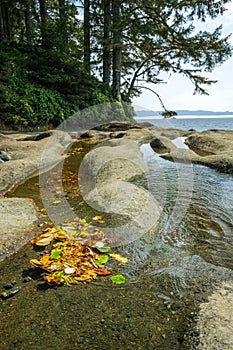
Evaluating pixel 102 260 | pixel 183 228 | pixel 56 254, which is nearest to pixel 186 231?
pixel 183 228

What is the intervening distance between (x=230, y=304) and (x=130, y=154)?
4.68m

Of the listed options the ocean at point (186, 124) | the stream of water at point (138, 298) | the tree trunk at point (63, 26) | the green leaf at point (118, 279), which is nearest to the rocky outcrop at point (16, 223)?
the stream of water at point (138, 298)

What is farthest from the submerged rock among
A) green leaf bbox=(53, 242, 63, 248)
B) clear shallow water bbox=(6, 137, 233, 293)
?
green leaf bbox=(53, 242, 63, 248)

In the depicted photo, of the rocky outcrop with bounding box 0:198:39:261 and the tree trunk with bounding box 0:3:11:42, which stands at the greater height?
the tree trunk with bounding box 0:3:11:42

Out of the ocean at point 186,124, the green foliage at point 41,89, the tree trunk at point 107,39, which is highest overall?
the tree trunk at point 107,39

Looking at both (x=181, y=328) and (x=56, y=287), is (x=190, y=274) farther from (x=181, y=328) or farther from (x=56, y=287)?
(x=56, y=287)

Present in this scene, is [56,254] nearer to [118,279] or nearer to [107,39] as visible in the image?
[118,279]

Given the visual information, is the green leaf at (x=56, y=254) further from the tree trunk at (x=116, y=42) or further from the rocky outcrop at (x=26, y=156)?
the tree trunk at (x=116, y=42)

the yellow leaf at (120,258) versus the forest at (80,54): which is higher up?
the forest at (80,54)

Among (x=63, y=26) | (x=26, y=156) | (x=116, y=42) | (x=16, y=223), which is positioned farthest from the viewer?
(x=116, y=42)

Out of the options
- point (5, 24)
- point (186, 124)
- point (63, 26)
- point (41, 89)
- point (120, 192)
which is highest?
point (5, 24)

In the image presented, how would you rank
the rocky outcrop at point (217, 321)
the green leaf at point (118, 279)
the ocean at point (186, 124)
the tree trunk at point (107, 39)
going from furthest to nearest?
1. the ocean at point (186, 124)
2. the tree trunk at point (107, 39)
3. the green leaf at point (118, 279)
4. the rocky outcrop at point (217, 321)

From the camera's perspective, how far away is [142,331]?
5.53 feet

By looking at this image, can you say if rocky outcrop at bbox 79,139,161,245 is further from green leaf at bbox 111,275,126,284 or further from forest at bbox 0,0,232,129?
forest at bbox 0,0,232,129
